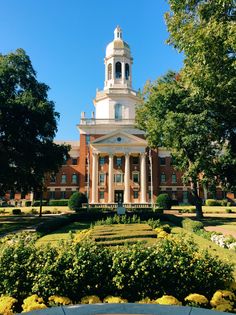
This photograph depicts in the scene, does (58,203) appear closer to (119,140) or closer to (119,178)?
(119,178)

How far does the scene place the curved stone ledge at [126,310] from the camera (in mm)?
5258

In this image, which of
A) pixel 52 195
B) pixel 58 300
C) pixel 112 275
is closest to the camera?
pixel 58 300

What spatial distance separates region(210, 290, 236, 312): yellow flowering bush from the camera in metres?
6.24

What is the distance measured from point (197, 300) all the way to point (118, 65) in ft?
206

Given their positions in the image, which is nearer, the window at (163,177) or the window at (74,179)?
the window at (163,177)

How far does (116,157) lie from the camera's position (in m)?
60.3

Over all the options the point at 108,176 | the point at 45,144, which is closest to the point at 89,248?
the point at 45,144

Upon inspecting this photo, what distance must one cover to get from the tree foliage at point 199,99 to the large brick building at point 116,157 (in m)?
20.8

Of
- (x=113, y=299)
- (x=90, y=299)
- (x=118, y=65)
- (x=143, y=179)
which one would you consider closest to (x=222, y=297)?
(x=113, y=299)

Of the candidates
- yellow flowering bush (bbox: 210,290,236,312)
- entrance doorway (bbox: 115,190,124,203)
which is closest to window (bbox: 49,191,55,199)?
entrance doorway (bbox: 115,190,124,203)

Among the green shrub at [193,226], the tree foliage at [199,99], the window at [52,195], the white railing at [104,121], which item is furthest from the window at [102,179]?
the green shrub at [193,226]

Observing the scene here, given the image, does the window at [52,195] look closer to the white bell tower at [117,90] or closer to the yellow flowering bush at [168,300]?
the white bell tower at [117,90]

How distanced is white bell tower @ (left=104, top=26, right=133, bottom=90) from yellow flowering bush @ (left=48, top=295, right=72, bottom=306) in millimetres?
59775

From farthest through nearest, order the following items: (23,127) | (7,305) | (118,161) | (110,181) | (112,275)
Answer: (118,161) < (110,181) < (23,127) < (112,275) < (7,305)
